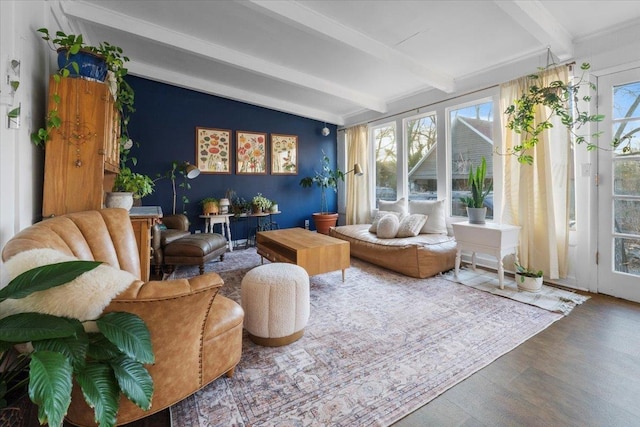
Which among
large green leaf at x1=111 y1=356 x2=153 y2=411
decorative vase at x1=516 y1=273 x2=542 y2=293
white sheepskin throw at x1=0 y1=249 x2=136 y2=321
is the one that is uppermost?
white sheepskin throw at x1=0 y1=249 x2=136 y2=321

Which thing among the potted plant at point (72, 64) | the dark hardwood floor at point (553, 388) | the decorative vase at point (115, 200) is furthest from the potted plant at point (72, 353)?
the decorative vase at point (115, 200)

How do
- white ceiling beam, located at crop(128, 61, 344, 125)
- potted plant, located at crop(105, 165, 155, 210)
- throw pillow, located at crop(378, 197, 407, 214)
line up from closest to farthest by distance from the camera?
potted plant, located at crop(105, 165, 155, 210) < white ceiling beam, located at crop(128, 61, 344, 125) < throw pillow, located at crop(378, 197, 407, 214)

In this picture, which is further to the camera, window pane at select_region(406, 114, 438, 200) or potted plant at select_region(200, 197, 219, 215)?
potted plant at select_region(200, 197, 219, 215)

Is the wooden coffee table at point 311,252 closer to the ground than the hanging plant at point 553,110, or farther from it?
closer to the ground

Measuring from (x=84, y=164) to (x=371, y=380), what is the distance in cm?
236

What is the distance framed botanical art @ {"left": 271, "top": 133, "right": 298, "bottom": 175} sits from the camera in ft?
18.3

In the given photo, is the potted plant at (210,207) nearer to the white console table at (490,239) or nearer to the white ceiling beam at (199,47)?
the white ceiling beam at (199,47)

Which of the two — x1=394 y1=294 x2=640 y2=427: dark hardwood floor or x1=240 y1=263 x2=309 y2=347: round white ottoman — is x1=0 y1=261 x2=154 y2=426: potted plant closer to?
x1=240 y1=263 x2=309 y2=347: round white ottoman

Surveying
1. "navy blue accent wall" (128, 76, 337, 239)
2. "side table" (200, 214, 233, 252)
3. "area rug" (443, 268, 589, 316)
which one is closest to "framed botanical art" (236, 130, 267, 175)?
"navy blue accent wall" (128, 76, 337, 239)

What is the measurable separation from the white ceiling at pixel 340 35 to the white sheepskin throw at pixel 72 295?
2.42 m

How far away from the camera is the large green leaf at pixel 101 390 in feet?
2.73

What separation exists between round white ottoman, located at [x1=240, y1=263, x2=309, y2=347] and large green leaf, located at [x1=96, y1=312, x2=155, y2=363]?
0.97m

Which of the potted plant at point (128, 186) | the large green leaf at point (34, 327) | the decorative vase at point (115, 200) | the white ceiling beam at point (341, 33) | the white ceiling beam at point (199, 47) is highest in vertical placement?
the white ceiling beam at point (199, 47)

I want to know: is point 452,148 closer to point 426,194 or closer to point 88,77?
point 426,194
